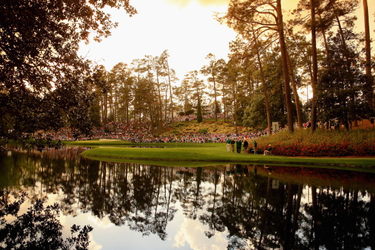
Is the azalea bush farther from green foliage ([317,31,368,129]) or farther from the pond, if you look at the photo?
the pond

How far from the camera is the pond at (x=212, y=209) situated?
234 inches

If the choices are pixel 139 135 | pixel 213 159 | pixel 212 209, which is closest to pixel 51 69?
pixel 212 209

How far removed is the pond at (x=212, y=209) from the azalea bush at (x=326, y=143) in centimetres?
626

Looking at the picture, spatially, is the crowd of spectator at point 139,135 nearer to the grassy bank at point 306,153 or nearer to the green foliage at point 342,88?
the grassy bank at point 306,153

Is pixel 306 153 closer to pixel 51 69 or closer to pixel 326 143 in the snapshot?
pixel 326 143

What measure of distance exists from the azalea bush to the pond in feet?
20.5

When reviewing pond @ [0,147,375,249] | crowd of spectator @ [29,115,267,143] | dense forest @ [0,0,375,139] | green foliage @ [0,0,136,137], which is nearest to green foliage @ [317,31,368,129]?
A: dense forest @ [0,0,375,139]

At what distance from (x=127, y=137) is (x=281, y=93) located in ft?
104

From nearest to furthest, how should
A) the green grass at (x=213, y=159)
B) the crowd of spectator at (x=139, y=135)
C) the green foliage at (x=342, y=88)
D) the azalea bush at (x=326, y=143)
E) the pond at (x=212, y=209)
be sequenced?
1. the pond at (x=212, y=209)
2. the green grass at (x=213, y=159)
3. the azalea bush at (x=326, y=143)
4. the green foliage at (x=342, y=88)
5. the crowd of spectator at (x=139, y=135)

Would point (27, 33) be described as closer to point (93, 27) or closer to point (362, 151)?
point (93, 27)

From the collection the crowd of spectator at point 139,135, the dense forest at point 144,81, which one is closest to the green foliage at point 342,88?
the dense forest at point 144,81

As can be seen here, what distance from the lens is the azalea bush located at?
19062 millimetres

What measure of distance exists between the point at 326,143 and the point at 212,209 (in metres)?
16.2

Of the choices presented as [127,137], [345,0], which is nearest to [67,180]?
[345,0]
